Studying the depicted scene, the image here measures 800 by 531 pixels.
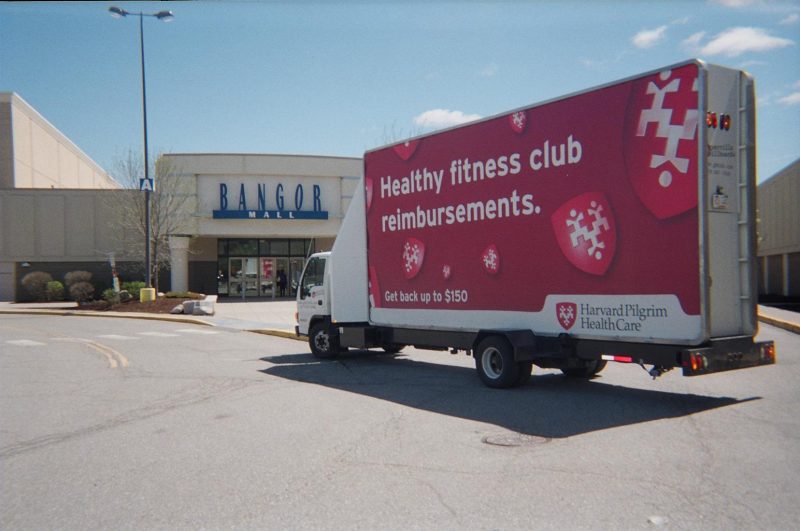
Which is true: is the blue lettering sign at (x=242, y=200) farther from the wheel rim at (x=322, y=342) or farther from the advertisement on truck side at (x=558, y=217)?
the advertisement on truck side at (x=558, y=217)

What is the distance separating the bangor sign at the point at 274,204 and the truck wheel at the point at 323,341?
25.0m

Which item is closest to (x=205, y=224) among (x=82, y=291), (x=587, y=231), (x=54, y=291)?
(x=82, y=291)

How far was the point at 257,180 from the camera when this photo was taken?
38.3 m

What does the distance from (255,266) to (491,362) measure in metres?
32.6

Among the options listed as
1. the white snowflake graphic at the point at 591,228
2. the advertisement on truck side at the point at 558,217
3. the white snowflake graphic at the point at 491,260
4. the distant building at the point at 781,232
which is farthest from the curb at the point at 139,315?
the distant building at the point at 781,232

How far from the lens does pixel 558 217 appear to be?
9039 mm

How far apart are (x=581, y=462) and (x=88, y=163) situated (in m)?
72.8

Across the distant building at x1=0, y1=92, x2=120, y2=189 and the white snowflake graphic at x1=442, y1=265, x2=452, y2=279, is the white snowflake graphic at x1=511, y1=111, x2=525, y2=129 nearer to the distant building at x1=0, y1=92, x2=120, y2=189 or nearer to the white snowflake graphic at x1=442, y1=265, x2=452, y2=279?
the white snowflake graphic at x1=442, y1=265, x2=452, y2=279

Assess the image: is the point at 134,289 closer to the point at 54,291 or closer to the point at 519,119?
the point at 54,291

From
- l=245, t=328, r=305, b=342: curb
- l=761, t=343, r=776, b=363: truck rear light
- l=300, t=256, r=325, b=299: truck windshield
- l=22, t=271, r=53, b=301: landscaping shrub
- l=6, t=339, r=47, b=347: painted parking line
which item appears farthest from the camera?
l=22, t=271, r=53, b=301: landscaping shrub

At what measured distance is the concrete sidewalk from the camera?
20.5 meters

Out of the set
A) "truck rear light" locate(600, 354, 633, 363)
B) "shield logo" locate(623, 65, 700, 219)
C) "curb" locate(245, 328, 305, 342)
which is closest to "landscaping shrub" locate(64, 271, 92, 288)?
"curb" locate(245, 328, 305, 342)

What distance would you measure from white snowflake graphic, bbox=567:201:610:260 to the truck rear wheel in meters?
1.81

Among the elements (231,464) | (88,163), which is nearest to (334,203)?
(231,464)
